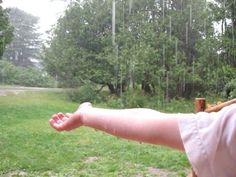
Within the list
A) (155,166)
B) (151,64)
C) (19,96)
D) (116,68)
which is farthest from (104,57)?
(155,166)

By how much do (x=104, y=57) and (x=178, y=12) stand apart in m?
2.02

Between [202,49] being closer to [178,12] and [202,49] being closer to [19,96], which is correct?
[178,12]

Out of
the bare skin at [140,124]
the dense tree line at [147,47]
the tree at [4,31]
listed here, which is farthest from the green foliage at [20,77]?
the bare skin at [140,124]

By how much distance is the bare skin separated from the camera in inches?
15.1

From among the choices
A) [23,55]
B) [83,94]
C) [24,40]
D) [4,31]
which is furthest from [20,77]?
[4,31]

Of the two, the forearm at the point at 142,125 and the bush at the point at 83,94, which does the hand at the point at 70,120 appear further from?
the bush at the point at 83,94

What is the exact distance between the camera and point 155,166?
11.4 feet

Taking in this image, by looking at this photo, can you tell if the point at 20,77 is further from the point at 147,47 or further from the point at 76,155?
the point at 76,155

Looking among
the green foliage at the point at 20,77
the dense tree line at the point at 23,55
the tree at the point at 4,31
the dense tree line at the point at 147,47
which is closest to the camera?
the tree at the point at 4,31

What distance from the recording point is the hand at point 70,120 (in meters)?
0.50

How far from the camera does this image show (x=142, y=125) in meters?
0.40

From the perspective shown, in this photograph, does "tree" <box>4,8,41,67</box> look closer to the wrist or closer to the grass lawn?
the grass lawn

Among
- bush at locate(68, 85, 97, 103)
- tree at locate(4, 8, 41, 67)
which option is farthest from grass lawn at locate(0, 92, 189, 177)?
tree at locate(4, 8, 41, 67)

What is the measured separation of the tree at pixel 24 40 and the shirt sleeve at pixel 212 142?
1622 centimetres
